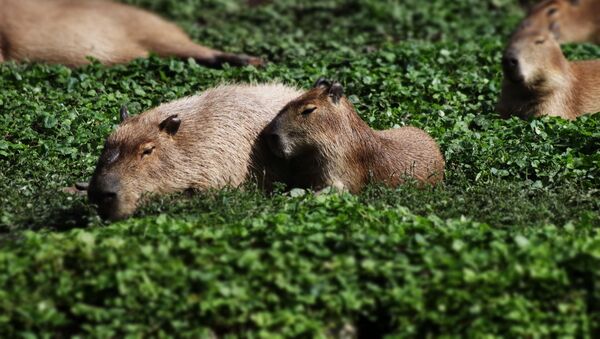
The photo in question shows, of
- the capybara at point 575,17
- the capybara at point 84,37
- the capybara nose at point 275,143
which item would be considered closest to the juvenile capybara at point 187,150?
the capybara nose at point 275,143

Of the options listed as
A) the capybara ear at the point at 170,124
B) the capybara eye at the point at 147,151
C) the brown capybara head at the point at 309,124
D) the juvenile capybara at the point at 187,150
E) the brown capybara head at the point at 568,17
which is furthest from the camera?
the brown capybara head at the point at 568,17

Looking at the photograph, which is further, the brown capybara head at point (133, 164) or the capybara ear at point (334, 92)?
the capybara ear at point (334, 92)

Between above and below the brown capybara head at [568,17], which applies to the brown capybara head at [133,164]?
below

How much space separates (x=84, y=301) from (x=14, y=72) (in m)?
5.26

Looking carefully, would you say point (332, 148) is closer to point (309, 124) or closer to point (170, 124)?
point (309, 124)

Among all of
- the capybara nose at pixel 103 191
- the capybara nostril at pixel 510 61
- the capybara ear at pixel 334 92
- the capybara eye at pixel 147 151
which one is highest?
the capybara nostril at pixel 510 61

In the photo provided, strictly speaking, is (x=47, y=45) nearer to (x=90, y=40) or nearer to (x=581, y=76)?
(x=90, y=40)

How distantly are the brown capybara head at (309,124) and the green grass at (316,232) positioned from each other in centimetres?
50

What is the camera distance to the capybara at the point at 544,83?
9.84m

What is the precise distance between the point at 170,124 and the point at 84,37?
3.88 m

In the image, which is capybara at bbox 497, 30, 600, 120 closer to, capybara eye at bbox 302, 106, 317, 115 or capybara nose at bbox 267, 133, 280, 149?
capybara eye at bbox 302, 106, 317, 115

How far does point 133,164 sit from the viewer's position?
7.41m

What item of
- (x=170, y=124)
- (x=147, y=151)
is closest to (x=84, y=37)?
(x=170, y=124)

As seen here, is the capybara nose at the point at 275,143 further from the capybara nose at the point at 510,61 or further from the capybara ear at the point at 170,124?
the capybara nose at the point at 510,61
